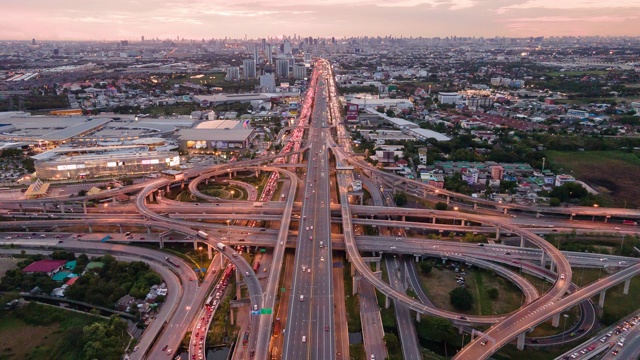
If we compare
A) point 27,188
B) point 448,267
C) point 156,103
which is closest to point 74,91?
point 156,103

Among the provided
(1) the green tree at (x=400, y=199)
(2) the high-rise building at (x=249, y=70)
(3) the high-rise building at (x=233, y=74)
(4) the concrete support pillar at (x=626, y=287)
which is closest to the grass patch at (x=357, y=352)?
(4) the concrete support pillar at (x=626, y=287)

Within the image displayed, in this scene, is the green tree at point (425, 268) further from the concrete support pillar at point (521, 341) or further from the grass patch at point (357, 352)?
the grass patch at point (357, 352)

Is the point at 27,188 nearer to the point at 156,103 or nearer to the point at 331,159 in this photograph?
the point at 331,159

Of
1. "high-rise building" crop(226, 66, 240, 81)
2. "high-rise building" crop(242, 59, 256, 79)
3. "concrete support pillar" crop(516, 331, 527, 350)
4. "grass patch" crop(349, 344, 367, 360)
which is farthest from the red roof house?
"high-rise building" crop(242, 59, 256, 79)

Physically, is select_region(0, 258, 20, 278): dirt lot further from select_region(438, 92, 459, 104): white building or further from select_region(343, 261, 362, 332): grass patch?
select_region(438, 92, 459, 104): white building

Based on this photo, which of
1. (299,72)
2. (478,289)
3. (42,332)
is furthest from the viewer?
(299,72)

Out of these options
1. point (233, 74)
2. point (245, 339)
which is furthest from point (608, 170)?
point (233, 74)

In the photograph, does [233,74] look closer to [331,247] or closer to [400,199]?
[400,199]
